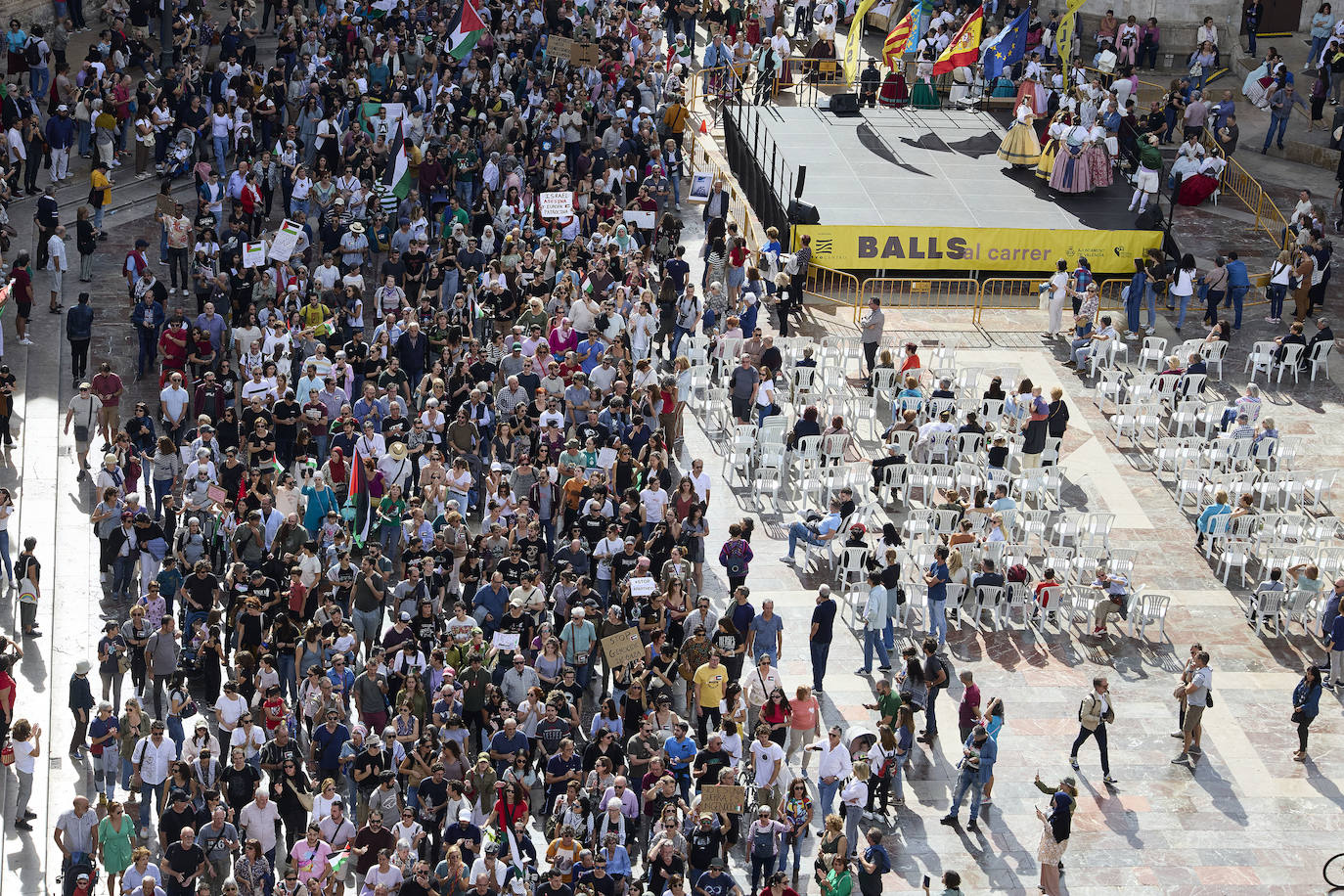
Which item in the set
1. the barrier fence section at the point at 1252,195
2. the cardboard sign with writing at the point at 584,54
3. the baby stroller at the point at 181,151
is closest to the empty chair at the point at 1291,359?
the barrier fence section at the point at 1252,195

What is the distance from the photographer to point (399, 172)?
112 ft

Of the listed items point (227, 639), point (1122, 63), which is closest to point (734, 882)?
point (227, 639)

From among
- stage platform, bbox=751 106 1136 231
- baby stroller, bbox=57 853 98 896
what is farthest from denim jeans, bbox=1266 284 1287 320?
baby stroller, bbox=57 853 98 896

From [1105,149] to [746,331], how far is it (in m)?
10.3

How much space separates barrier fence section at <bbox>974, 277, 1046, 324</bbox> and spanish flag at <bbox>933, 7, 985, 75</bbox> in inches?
265

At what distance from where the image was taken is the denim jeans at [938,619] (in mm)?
24578

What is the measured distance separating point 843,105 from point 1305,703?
866 inches

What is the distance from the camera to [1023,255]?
118 ft

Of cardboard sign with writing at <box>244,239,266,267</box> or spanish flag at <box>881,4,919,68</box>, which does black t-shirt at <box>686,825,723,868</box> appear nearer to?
cardboard sign with writing at <box>244,239,266,267</box>

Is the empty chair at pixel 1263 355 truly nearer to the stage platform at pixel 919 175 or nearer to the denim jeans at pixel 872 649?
the stage platform at pixel 919 175

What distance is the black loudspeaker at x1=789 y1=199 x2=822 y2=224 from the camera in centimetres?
3544

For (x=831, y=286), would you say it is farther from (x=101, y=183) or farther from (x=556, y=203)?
(x=101, y=183)

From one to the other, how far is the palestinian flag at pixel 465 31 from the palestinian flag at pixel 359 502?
14129 mm

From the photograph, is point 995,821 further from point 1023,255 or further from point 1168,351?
point 1023,255
